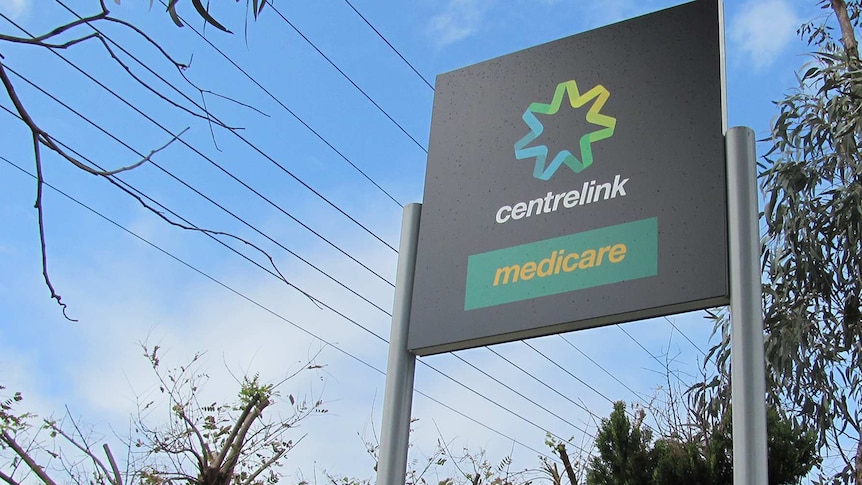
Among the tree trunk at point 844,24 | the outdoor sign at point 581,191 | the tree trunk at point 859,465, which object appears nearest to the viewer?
the outdoor sign at point 581,191

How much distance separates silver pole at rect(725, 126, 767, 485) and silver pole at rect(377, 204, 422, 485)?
1.43 m

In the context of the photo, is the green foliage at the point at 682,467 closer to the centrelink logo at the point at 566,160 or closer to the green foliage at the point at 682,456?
the green foliage at the point at 682,456

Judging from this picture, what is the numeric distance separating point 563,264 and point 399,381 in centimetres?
89

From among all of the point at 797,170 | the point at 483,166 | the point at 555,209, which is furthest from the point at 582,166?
the point at 797,170

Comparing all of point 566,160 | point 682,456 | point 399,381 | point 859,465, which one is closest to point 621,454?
point 682,456

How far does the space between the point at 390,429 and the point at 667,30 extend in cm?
203

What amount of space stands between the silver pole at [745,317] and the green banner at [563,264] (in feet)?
1.01

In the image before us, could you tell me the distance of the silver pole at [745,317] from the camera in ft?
11.0

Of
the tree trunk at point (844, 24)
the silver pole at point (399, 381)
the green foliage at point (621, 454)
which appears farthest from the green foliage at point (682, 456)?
the tree trunk at point (844, 24)

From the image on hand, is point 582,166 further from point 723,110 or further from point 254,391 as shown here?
point 254,391

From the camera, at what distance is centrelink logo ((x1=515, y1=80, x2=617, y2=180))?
4.20 m

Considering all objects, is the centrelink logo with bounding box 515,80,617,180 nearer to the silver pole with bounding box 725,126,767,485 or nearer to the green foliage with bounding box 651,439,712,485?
the silver pole with bounding box 725,126,767,485

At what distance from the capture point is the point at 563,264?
4.02 metres

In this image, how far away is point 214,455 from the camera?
982 cm
